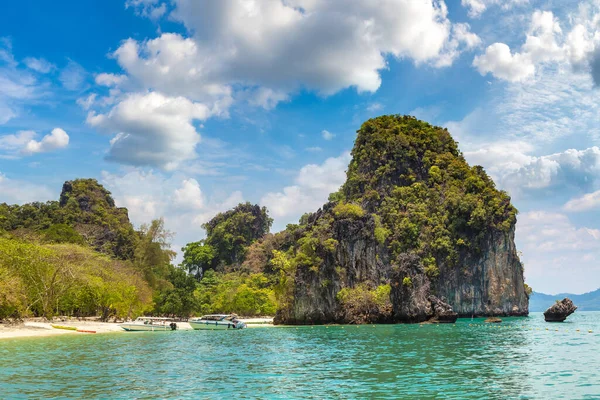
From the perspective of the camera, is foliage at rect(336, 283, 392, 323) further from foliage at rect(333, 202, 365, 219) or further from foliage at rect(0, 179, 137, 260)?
foliage at rect(0, 179, 137, 260)

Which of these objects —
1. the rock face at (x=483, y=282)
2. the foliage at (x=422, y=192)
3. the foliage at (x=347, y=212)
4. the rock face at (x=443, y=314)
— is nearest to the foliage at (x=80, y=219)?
the foliage at (x=347, y=212)

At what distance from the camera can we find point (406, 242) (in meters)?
95.7

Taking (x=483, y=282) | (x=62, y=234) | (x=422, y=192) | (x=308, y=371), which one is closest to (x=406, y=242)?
(x=422, y=192)

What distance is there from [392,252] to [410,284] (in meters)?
23.7

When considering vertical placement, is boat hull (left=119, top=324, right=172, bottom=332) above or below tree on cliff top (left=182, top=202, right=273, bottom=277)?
below

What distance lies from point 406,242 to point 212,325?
143ft

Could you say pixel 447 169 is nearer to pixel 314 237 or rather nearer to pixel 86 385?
pixel 314 237

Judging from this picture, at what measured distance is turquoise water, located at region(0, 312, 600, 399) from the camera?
17.9 m

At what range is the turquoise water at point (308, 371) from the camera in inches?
704

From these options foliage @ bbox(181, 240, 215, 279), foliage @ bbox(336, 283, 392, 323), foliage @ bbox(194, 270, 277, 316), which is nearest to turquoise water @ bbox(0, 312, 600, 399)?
→ foliage @ bbox(336, 283, 392, 323)

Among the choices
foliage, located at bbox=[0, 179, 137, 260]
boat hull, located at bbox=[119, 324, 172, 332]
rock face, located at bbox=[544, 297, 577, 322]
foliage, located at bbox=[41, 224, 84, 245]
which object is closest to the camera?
boat hull, located at bbox=[119, 324, 172, 332]

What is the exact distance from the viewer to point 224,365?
26375mm

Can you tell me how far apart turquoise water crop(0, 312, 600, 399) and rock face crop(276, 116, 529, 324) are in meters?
38.3

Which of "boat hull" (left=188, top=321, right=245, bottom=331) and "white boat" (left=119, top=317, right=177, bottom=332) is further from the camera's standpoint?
"boat hull" (left=188, top=321, right=245, bottom=331)
